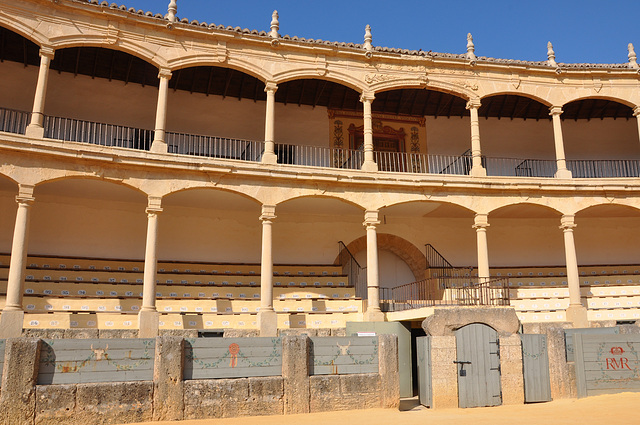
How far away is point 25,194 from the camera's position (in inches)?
546

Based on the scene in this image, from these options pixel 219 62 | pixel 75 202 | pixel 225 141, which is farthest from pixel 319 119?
pixel 75 202

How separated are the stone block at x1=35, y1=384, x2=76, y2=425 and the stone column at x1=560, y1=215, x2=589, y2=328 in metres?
14.0

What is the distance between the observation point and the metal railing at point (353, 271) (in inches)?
749

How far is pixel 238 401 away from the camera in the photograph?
31.4 feet

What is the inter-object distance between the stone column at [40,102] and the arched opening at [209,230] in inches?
Result: 172

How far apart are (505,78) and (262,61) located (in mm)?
8186

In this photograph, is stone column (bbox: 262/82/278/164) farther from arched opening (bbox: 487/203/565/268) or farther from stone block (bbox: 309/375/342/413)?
arched opening (bbox: 487/203/565/268)

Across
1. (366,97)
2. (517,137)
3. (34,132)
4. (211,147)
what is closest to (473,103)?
(366,97)

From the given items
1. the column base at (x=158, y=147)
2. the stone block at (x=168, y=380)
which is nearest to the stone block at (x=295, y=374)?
the stone block at (x=168, y=380)

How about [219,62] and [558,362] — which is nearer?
[558,362]

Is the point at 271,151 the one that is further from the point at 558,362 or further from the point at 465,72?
the point at 558,362

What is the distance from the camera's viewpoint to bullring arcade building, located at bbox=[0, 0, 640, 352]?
15.0 m

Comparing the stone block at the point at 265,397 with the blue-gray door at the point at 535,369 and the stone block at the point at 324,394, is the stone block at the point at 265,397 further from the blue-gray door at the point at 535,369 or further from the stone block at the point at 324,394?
the blue-gray door at the point at 535,369

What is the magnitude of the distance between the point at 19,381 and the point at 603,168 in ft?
68.4
